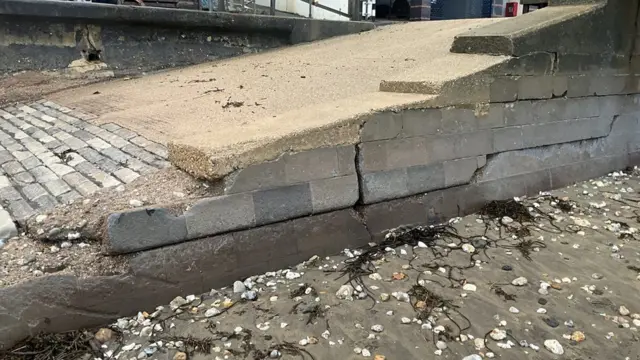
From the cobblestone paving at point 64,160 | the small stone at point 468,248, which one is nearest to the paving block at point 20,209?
the cobblestone paving at point 64,160

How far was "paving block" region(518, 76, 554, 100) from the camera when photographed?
16.9ft

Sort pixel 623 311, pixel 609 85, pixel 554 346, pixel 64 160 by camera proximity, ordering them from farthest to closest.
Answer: pixel 609 85 < pixel 64 160 < pixel 623 311 < pixel 554 346

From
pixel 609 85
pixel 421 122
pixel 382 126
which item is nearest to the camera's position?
pixel 382 126

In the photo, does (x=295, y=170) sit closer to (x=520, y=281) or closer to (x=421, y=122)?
(x=421, y=122)

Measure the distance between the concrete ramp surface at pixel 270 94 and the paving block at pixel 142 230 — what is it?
40 cm

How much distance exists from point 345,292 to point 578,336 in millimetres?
1514

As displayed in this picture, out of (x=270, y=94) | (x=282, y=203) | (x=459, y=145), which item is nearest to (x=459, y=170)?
(x=459, y=145)

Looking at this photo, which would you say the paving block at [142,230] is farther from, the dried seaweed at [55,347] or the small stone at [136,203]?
the dried seaweed at [55,347]

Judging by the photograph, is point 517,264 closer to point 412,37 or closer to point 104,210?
point 104,210

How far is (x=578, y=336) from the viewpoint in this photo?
322 centimetres

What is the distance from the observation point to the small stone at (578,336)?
3.19 m

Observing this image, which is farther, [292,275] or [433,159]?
[433,159]

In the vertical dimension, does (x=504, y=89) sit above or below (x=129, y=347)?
above

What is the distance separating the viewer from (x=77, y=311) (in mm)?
3205
